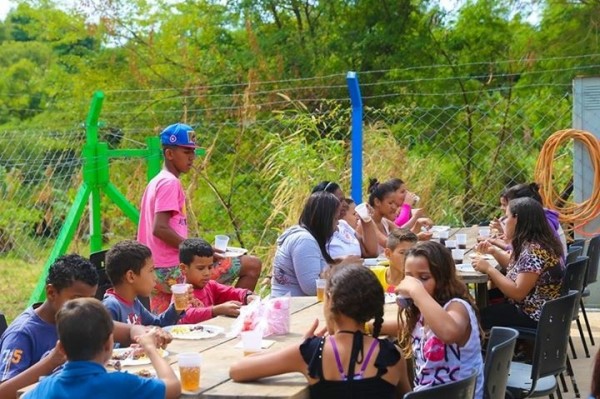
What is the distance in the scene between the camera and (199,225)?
11.5 metres

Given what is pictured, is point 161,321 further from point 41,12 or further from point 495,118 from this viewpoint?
point 41,12

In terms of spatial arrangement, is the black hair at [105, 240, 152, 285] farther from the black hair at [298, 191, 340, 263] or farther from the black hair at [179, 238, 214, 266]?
the black hair at [298, 191, 340, 263]

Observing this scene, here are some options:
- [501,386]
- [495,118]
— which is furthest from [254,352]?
[495,118]

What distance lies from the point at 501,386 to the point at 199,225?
7129 mm

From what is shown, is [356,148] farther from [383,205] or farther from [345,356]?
[345,356]

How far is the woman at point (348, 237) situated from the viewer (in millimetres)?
7059

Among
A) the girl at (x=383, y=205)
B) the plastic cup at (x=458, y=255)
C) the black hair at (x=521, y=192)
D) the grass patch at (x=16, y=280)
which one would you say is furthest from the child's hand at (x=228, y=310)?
the grass patch at (x=16, y=280)

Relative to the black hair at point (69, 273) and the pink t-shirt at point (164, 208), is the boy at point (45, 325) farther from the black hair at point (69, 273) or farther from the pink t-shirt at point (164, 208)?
the pink t-shirt at point (164, 208)

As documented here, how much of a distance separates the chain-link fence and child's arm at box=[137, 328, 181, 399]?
5.17 m

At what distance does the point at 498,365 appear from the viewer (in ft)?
14.6

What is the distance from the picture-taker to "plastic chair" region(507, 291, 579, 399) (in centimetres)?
543

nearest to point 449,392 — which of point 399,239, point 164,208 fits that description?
point 399,239

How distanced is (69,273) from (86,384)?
1.15 m

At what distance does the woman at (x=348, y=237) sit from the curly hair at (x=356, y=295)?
2614 mm
